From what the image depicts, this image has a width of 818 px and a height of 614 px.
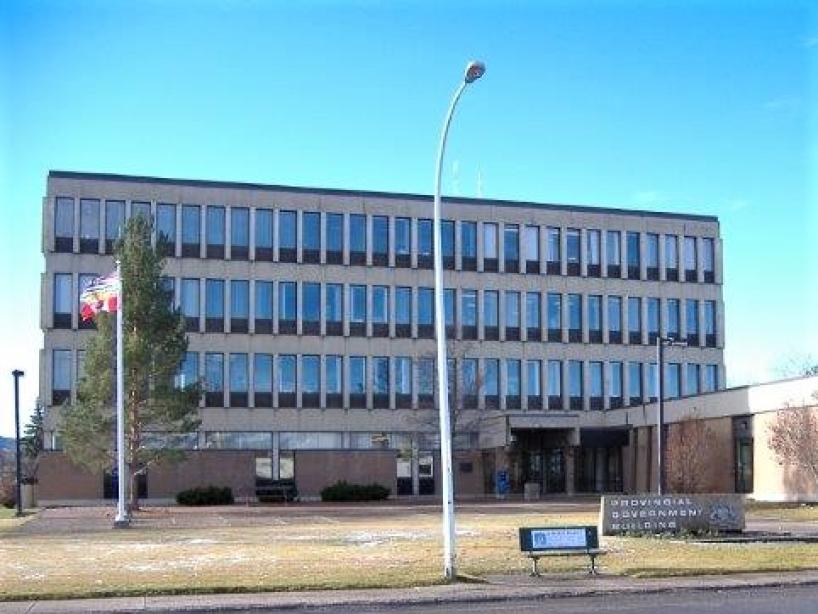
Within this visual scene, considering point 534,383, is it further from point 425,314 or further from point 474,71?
point 474,71

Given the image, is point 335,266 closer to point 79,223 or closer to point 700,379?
point 79,223

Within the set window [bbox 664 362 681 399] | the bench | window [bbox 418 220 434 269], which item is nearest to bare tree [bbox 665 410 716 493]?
window [bbox 664 362 681 399]

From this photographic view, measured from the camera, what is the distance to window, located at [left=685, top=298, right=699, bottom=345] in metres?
72.1

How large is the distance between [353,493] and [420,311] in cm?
1439

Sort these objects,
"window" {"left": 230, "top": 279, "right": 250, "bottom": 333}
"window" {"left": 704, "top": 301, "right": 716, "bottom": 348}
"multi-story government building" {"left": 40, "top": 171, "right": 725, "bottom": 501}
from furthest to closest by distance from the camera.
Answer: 1. "window" {"left": 704, "top": 301, "right": 716, "bottom": 348}
2. "window" {"left": 230, "top": 279, "right": 250, "bottom": 333}
3. "multi-story government building" {"left": 40, "top": 171, "right": 725, "bottom": 501}

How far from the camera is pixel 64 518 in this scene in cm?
4162

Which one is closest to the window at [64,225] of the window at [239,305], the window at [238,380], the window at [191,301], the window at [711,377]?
the window at [191,301]

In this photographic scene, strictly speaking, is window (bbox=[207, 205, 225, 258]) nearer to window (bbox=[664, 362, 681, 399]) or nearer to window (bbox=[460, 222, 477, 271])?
window (bbox=[460, 222, 477, 271])

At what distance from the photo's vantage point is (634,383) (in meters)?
71.2

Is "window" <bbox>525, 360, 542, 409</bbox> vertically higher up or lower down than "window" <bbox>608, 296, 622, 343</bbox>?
lower down

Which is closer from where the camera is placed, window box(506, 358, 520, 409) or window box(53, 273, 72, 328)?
window box(53, 273, 72, 328)

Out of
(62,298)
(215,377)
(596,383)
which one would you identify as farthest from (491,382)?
(62,298)

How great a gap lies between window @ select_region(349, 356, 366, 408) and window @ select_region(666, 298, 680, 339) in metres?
20.8

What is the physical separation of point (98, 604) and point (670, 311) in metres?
60.5
